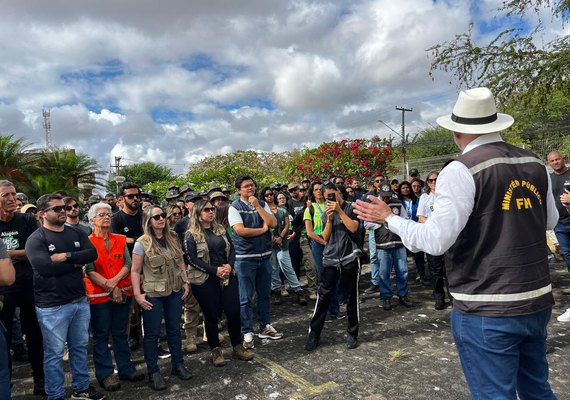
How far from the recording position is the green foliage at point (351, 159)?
17172 mm

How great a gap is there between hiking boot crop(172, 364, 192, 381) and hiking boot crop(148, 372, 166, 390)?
0.64 ft

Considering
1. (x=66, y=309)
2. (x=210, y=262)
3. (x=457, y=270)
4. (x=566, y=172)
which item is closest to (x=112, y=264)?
(x=66, y=309)

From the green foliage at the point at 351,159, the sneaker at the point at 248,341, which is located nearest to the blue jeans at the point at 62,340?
the sneaker at the point at 248,341

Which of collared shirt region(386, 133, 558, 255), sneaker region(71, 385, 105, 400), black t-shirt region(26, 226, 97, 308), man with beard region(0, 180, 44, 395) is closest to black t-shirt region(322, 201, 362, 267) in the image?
black t-shirt region(26, 226, 97, 308)

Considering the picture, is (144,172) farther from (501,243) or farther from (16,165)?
(501,243)

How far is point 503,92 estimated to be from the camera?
10.6m

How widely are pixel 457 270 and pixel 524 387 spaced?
761 mm

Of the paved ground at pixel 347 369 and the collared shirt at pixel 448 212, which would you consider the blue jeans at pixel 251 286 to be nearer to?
the paved ground at pixel 347 369

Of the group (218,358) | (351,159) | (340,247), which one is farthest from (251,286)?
(351,159)

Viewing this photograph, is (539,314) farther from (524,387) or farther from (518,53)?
(518,53)

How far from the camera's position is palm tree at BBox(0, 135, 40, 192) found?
14188mm

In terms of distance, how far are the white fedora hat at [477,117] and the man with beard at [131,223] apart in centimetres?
438

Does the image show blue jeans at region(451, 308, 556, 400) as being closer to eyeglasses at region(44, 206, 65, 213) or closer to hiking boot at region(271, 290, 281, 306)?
eyeglasses at region(44, 206, 65, 213)

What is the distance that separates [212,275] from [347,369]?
68.2 inches
